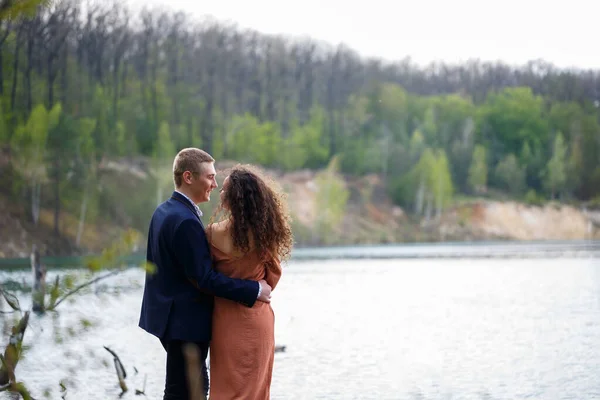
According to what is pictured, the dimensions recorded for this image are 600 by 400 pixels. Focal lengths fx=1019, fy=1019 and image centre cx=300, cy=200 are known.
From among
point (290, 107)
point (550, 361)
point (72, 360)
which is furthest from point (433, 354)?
point (290, 107)

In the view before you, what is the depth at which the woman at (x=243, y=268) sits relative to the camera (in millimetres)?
5871

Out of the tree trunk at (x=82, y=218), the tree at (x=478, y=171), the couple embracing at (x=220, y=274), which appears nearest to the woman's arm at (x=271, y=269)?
the couple embracing at (x=220, y=274)

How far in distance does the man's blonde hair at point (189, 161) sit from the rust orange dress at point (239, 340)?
0.45 meters

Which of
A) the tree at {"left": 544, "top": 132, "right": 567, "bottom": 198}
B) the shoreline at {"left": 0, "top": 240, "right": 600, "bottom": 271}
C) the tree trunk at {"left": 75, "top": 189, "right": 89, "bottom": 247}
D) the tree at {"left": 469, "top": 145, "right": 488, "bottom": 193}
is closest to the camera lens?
the shoreline at {"left": 0, "top": 240, "right": 600, "bottom": 271}

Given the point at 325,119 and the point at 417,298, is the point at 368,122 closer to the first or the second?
the point at 325,119

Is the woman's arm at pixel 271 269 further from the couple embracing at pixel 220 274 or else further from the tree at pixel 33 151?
the tree at pixel 33 151

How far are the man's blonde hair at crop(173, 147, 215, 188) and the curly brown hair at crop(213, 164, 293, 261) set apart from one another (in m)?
0.18

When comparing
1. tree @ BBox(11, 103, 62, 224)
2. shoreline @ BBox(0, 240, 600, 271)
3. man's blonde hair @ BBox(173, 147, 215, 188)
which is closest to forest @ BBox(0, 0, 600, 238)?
tree @ BBox(11, 103, 62, 224)

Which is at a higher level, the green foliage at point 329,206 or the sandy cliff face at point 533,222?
the green foliage at point 329,206

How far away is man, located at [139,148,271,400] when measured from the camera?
5.77 m

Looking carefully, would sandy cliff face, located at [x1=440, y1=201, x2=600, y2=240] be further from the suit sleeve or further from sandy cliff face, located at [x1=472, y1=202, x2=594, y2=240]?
the suit sleeve

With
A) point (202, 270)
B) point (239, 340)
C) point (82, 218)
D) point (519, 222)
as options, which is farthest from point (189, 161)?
point (519, 222)

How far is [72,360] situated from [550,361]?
298 inches

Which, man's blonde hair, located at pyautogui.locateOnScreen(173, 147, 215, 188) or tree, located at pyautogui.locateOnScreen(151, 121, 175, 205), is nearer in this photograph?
man's blonde hair, located at pyautogui.locateOnScreen(173, 147, 215, 188)
